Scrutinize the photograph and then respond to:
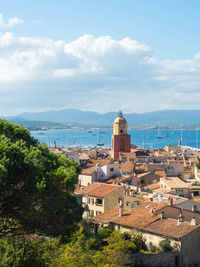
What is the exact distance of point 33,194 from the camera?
58.3ft

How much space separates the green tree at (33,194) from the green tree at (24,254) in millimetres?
1814

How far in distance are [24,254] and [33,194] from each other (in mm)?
3077

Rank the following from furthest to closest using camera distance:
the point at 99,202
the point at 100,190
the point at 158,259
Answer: the point at 100,190 → the point at 99,202 → the point at 158,259

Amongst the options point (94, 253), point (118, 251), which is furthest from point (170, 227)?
point (94, 253)

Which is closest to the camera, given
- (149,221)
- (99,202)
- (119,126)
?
(149,221)

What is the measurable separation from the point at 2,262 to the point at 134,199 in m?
23.3

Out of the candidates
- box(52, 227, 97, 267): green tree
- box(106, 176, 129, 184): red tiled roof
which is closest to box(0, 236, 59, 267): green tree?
box(52, 227, 97, 267): green tree

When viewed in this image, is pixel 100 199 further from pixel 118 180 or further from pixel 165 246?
pixel 118 180

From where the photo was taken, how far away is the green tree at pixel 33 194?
17359mm

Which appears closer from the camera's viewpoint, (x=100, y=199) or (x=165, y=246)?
(x=165, y=246)

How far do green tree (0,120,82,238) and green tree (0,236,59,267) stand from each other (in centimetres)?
181

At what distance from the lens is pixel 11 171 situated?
17062 millimetres

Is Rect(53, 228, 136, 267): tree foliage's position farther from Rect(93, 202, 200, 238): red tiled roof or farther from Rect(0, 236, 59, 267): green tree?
Rect(93, 202, 200, 238): red tiled roof

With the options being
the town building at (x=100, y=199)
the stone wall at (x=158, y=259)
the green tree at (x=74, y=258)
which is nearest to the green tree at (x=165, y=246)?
the stone wall at (x=158, y=259)
